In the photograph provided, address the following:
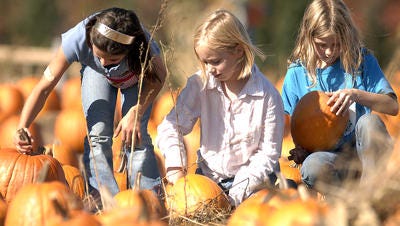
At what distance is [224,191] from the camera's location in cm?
422

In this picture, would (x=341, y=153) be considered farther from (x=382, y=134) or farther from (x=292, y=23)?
(x=292, y=23)

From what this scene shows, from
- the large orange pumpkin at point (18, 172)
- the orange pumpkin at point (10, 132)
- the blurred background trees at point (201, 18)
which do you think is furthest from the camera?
the blurred background trees at point (201, 18)

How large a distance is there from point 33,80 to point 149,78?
158 inches

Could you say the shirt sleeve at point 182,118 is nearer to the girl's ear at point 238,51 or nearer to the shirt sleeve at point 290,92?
the girl's ear at point 238,51

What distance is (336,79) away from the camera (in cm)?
450

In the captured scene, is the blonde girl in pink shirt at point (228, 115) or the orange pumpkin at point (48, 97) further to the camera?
the orange pumpkin at point (48, 97)

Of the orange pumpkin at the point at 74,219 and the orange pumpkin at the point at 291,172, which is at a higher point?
the orange pumpkin at the point at 74,219

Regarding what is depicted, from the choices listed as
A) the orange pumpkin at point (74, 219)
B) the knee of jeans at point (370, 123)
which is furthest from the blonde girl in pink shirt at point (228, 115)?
A: the orange pumpkin at point (74, 219)

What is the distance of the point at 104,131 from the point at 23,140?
498 millimetres

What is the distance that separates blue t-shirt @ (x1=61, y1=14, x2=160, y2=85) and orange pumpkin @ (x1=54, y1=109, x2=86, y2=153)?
7.08ft

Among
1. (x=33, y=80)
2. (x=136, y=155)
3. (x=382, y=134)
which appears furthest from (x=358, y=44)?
(x=33, y=80)

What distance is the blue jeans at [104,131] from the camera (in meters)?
4.52

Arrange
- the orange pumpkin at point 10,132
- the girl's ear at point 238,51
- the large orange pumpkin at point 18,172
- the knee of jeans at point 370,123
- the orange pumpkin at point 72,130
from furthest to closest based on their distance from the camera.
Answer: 1. the orange pumpkin at point 72,130
2. the orange pumpkin at point 10,132
3. the girl's ear at point 238,51
4. the large orange pumpkin at point 18,172
5. the knee of jeans at point 370,123

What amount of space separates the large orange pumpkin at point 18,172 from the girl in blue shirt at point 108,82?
9cm
